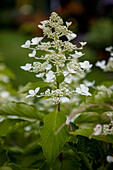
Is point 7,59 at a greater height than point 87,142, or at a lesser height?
greater

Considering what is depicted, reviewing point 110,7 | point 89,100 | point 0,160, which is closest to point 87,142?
point 89,100

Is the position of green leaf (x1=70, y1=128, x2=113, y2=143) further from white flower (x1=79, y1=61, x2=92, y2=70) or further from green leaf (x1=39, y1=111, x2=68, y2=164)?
white flower (x1=79, y1=61, x2=92, y2=70)

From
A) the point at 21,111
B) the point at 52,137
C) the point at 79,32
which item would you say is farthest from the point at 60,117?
the point at 79,32

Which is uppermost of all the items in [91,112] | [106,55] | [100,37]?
[100,37]

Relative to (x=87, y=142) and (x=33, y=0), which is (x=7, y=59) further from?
(x=33, y=0)

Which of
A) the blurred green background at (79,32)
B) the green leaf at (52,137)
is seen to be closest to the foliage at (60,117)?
the green leaf at (52,137)

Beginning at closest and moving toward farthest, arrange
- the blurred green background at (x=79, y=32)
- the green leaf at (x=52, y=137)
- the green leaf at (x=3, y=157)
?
the green leaf at (x=52, y=137), the green leaf at (x=3, y=157), the blurred green background at (x=79, y=32)

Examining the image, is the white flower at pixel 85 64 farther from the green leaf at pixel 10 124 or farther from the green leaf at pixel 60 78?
the green leaf at pixel 10 124
